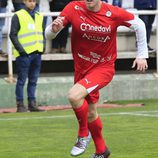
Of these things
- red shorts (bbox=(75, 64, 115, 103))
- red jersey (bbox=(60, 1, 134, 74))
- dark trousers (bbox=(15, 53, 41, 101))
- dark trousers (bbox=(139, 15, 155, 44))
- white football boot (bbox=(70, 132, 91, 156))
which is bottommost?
dark trousers (bbox=(15, 53, 41, 101))

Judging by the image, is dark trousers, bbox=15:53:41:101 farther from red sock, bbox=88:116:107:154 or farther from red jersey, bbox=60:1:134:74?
red sock, bbox=88:116:107:154

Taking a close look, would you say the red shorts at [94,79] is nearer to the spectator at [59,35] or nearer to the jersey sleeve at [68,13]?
the jersey sleeve at [68,13]

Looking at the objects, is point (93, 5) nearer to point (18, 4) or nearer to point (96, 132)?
point (96, 132)

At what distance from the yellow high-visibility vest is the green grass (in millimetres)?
1310

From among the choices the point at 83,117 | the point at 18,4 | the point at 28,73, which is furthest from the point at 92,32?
the point at 18,4

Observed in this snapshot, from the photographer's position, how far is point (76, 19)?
382 inches

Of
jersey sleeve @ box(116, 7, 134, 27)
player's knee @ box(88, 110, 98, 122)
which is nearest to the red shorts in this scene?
player's knee @ box(88, 110, 98, 122)

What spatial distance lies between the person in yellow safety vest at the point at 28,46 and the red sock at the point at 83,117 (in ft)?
18.9

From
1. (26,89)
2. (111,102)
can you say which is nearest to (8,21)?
(26,89)

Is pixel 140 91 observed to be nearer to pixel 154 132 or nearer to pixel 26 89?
pixel 26 89

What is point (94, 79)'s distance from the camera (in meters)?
9.64

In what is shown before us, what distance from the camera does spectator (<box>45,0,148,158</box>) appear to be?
9625mm

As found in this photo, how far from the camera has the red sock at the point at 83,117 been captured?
9.45 m

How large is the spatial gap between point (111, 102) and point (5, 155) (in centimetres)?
750
